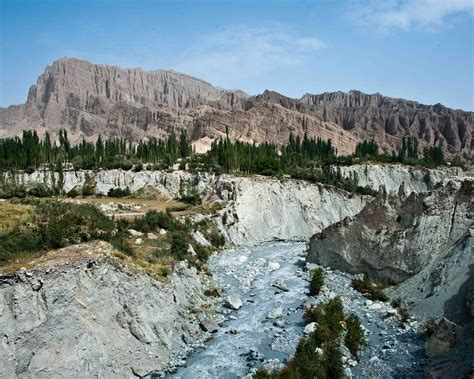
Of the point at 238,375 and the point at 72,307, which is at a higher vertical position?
the point at 72,307

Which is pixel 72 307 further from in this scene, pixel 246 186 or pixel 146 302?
pixel 246 186

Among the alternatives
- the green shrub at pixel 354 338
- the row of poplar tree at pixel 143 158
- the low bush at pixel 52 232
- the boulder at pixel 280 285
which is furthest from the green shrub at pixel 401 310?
the row of poplar tree at pixel 143 158

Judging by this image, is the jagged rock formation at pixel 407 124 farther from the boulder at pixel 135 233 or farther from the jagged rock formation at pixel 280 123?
the boulder at pixel 135 233

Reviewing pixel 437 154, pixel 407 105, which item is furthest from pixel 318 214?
pixel 407 105

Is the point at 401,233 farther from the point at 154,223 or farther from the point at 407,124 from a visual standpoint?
the point at 407,124

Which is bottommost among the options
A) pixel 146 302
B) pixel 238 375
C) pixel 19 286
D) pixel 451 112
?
pixel 238 375

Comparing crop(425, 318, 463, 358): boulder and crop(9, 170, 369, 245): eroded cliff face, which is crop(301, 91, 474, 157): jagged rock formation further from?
crop(425, 318, 463, 358): boulder

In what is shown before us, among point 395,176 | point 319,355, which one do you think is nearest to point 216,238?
point 319,355
